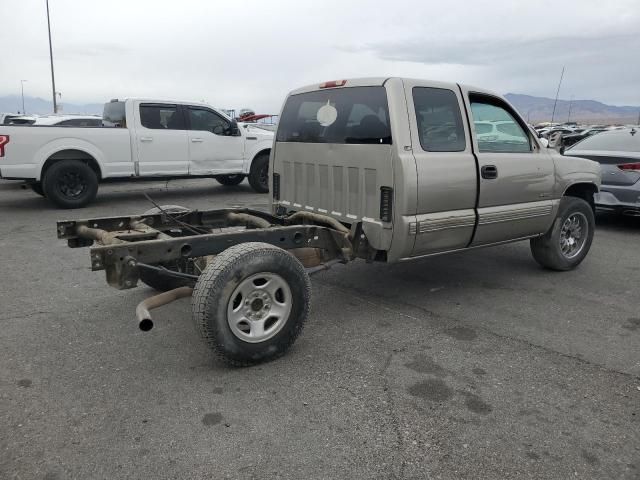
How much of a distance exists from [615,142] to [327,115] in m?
5.99

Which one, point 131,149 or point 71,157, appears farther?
point 131,149

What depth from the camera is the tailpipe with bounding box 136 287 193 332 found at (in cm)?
308

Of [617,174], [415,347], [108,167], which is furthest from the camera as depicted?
[108,167]

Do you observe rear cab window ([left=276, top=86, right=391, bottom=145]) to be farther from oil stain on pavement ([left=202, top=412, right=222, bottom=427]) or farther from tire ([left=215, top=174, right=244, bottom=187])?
tire ([left=215, top=174, right=244, bottom=187])

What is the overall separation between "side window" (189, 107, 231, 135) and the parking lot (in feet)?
18.3

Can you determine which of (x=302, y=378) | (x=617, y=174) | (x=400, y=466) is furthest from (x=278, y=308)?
(x=617, y=174)

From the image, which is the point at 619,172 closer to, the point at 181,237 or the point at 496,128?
the point at 496,128

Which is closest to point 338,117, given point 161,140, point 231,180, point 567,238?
point 567,238

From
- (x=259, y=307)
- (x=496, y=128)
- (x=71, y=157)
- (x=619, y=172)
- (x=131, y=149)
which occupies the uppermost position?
(x=496, y=128)

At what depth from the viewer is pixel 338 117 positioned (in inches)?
179

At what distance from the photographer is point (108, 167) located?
955cm

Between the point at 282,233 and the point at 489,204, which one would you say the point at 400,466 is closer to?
the point at 282,233

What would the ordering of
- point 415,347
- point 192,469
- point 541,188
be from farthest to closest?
point 541,188
point 415,347
point 192,469

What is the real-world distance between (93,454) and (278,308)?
141cm
